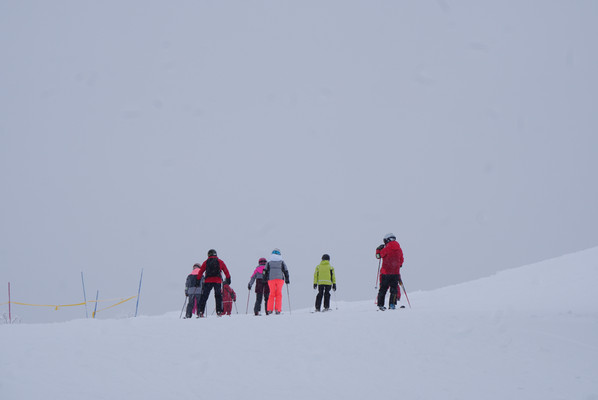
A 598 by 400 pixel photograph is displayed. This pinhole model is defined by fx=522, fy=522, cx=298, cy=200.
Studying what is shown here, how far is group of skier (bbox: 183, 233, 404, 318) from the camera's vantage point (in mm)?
13242

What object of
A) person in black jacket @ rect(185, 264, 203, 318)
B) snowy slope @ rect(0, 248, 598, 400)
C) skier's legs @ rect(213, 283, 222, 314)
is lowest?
snowy slope @ rect(0, 248, 598, 400)

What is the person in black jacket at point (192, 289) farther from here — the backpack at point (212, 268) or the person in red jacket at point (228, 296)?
the person in red jacket at point (228, 296)

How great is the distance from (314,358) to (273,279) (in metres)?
6.75

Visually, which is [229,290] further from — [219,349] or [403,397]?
[403,397]

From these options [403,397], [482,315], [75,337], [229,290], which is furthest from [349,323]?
[229,290]

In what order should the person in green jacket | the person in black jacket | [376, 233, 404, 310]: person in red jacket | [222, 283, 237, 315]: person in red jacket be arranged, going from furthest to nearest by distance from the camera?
[222, 283, 237, 315]: person in red jacket < the person in black jacket < the person in green jacket < [376, 233, 404, 310]: person in red jacket

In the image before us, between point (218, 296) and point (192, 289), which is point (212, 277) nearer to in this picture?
point (218, 296)

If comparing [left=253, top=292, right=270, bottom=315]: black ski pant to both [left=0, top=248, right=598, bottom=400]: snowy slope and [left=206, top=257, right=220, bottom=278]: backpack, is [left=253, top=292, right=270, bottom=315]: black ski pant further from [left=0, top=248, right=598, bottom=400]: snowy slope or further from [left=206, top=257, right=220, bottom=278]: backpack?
[left=0, top=248, right=598, bottom=400]: snowy slope

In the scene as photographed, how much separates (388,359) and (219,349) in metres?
2.69

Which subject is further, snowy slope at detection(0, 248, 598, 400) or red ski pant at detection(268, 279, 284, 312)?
red ski pant at detection(268, 279, 284, 312)

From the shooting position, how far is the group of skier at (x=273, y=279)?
521 inches

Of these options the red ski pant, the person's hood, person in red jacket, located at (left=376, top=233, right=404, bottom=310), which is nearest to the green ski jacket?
the red ski pant

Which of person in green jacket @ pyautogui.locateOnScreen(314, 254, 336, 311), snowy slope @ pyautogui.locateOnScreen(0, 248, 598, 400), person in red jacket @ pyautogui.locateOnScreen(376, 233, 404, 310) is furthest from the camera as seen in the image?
person in green jacket @ pyautogui.locateOnScreen(314, 254, 336, 311)

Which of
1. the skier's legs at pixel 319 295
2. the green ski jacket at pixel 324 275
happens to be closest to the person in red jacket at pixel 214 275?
the green ski jacket at pixel 324 275
